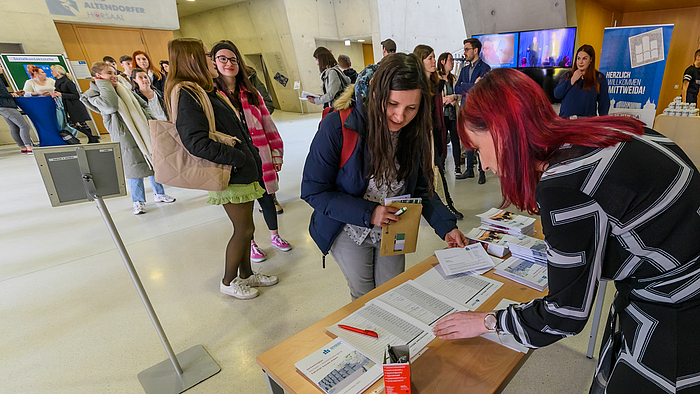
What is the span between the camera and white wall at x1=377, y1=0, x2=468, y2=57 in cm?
941

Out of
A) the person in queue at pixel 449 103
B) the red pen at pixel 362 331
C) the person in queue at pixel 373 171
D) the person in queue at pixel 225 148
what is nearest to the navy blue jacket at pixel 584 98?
the person in queue at pixel 449 103

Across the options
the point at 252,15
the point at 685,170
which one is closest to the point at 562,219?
the point at 685,170

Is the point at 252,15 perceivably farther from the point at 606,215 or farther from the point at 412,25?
the point at 606,215

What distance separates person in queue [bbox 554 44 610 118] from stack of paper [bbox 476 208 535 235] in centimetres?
278

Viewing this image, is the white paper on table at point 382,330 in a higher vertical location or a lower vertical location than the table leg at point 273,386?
higher

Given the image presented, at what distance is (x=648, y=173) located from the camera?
Result: 2.01ft

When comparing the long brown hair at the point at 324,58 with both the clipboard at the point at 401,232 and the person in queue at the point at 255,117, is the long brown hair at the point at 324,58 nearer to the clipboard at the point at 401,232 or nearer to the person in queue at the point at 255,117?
the person in queue at the point at 255,117

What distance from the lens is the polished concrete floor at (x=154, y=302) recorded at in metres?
1.74

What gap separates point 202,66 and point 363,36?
12.0 m

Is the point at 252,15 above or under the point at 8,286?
above

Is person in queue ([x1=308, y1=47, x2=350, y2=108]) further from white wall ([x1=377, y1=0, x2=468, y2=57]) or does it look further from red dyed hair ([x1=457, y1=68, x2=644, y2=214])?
white wall ([x1=377, y1=0, x2=468, y2=57])

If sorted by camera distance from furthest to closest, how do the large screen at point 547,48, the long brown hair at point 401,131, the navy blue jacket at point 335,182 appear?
the large screen at point 547,48 → the navy blue jacket at point 335,182 → the long brown hair at point 401,131

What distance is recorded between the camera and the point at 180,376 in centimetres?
173

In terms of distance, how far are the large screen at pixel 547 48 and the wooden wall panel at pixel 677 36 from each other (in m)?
3.40
